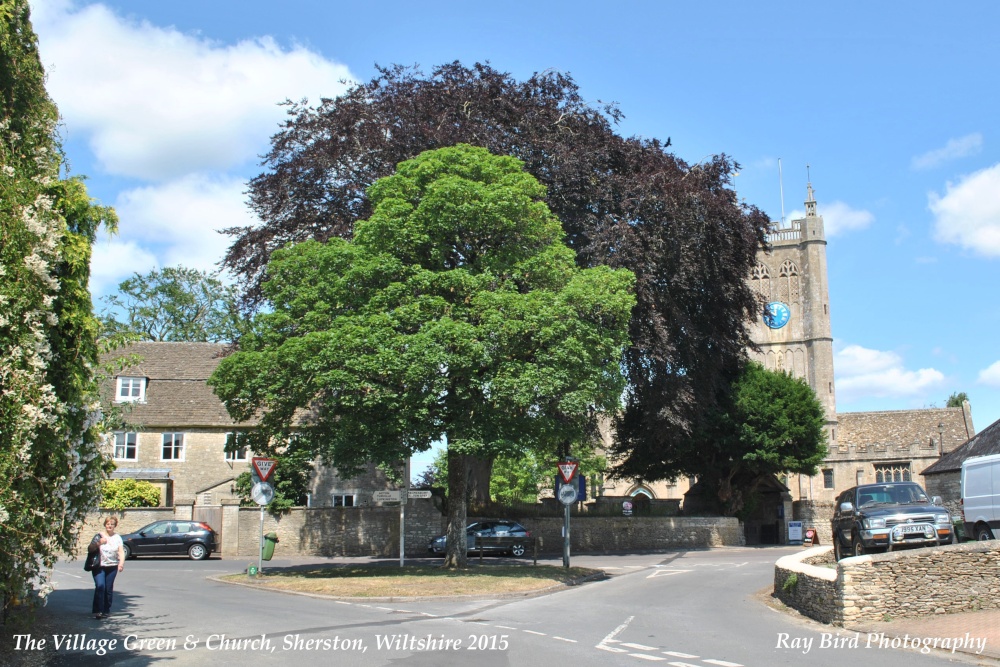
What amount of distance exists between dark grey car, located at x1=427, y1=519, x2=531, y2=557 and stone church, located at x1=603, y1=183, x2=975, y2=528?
19.2 metres

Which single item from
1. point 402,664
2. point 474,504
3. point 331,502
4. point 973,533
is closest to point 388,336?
point 402,664

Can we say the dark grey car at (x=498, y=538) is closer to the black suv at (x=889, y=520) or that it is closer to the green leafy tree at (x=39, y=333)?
the black suv at (x=889, y=520)

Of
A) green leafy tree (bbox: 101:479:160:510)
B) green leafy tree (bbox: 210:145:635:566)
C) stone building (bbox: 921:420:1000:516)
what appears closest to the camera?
green leafy tree (bbox: 210:145:635:566)

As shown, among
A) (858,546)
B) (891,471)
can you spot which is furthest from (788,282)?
(858,546)

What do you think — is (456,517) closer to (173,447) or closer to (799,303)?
(173,447)

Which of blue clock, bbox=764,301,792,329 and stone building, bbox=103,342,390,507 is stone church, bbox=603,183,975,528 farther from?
stone building, bbox=103,342,390,507

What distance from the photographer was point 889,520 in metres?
15.9

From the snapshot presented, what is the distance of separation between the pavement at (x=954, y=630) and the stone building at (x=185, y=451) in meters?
28.8

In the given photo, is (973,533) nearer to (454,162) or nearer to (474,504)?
(454,162)

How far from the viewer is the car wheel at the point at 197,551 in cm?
3077

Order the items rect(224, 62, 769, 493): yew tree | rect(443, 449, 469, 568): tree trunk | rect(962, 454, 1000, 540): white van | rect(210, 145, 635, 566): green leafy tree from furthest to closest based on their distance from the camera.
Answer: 1. rect(224, 62, 769, 493): yew tree
2. rect(443, 449, 469, 568): tree trunk
3. rect(210, 145, 635, 566): green leafy tree
4. rect(962, 454, 1000, 540): white van

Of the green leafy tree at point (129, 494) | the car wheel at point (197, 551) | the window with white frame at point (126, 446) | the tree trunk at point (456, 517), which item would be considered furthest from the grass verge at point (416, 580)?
the window with white frame at point (126, 446)

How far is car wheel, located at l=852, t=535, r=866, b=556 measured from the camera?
52.6 ft

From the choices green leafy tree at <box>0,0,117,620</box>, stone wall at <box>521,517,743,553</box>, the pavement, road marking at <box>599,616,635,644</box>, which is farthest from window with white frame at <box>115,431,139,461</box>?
the pavement
